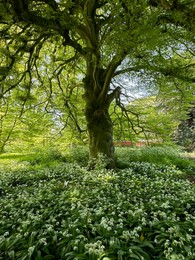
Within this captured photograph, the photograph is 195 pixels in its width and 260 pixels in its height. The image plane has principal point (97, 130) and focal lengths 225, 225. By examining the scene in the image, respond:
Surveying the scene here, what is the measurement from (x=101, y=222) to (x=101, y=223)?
0.04 feet

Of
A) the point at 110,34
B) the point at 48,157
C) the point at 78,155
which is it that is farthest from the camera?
the point at 48,157

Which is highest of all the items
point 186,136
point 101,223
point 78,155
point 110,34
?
point 110,34

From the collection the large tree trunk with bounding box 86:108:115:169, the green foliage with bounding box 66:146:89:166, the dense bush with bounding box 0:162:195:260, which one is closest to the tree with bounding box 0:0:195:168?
the large tree trunk with bounding box 86:108:115:169

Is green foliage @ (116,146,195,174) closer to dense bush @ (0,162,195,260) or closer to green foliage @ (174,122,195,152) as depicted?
dense bush @ (0,162,195,260)

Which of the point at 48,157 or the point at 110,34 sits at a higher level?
the point at 110,34

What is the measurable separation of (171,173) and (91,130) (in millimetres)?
2173

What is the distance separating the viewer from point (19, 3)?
3107 mm

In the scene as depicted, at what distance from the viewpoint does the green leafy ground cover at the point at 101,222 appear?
2.23 metres

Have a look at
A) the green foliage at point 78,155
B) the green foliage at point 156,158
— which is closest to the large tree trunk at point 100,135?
the green foliage at point 156,158

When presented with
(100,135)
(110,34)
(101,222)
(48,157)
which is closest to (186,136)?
(48,157)

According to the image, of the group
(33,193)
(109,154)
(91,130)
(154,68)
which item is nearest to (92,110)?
(91,130)

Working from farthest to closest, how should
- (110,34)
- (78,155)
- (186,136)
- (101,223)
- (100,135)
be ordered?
(186,136), (78,155), (100,135), (110,34), (101,223)

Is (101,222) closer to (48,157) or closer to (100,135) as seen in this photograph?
(100,135)

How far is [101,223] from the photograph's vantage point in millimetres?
2561
